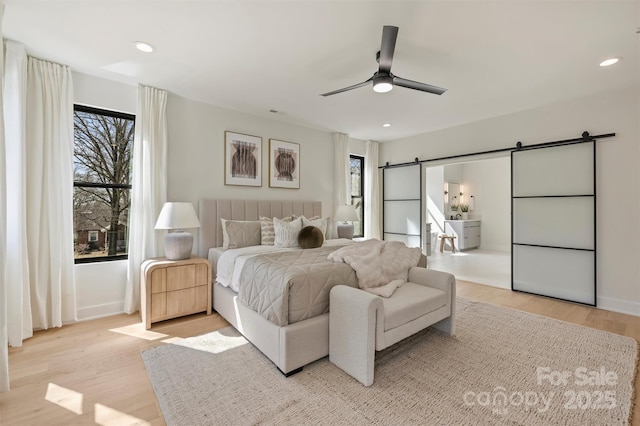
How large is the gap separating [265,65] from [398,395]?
3097 mm

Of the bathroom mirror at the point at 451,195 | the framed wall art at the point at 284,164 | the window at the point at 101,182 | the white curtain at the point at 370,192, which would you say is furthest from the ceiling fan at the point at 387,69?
the bathroom mirror at the point at 451,195

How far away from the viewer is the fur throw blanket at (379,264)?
98.8 inches

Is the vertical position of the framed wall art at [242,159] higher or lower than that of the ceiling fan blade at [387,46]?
lower

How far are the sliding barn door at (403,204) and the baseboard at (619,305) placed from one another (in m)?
2.62

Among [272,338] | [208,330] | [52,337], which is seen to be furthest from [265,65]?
[52,337]

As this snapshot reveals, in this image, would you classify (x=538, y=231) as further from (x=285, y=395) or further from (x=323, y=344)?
(x=285, y=395)

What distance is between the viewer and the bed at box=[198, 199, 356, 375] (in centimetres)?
204

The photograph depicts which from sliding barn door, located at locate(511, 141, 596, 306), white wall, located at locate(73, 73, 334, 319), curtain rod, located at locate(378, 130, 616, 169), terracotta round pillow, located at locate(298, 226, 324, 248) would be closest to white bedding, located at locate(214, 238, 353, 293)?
terracotta round pillow, located at locate(298, 226, 324, 248)

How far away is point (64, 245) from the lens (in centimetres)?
290

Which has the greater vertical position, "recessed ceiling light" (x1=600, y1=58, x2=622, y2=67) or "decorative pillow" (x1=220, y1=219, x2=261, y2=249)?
"recessed ceiling light" (x1=600, y1=58, x2=622, y2=67)

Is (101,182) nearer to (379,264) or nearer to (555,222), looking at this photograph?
(379,264)

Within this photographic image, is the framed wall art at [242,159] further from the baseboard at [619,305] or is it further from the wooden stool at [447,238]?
the wooden stool at [447,238]

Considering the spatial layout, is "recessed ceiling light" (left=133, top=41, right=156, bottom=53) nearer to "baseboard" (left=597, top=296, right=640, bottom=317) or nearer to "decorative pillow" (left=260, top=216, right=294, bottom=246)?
"decorative pillow" (left=260, top=216, right=294, bottom=246)

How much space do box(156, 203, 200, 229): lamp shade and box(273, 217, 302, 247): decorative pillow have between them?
1.01 meters
